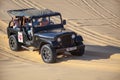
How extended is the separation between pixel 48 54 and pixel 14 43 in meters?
2.43

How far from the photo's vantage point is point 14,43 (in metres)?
14.7

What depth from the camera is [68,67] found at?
12.0m

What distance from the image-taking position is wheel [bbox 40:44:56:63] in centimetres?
1257

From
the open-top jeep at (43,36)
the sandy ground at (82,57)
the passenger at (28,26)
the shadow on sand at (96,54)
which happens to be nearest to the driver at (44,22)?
the open-top jeep at (43,36)

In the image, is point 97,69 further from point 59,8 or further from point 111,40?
point 59,8

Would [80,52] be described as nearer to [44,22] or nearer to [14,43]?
[44,22]

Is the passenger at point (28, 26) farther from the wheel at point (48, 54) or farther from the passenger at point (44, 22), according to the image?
the wheel at point (48, 54)

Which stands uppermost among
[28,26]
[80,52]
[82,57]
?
[28,26]

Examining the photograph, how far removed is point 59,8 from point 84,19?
2.64 metres

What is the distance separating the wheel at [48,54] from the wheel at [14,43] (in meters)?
1.87

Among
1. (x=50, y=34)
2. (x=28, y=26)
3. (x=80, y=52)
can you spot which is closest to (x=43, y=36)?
(x=50, y=34)

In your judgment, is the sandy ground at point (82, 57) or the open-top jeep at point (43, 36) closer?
the sandy ground at point (82, 57)

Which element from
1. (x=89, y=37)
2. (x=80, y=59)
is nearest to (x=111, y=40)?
(x=89, y=37)

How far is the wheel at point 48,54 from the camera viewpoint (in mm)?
12575
